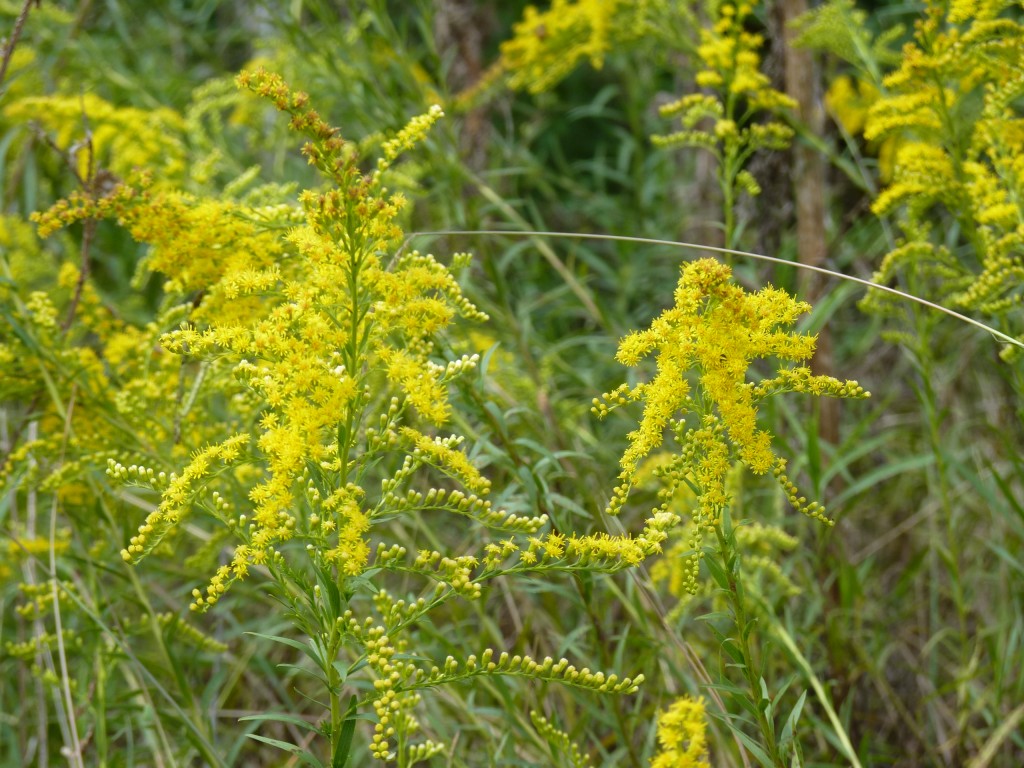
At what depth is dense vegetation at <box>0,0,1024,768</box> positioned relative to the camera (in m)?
1.66

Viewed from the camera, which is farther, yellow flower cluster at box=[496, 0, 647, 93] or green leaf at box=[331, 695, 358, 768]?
yellow flower cluster at box=[496, 0, 647, 93]

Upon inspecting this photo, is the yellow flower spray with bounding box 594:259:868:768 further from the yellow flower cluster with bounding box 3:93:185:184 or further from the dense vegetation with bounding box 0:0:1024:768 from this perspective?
the yellow flower cluster with bounding box 3:93:185:184

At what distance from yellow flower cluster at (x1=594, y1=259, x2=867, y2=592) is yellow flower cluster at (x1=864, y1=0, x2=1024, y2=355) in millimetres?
800

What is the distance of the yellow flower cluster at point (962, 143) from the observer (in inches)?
90.9

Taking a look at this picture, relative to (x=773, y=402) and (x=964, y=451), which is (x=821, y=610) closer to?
(x=773, y=402)

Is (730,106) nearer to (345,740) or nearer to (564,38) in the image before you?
(564,38)

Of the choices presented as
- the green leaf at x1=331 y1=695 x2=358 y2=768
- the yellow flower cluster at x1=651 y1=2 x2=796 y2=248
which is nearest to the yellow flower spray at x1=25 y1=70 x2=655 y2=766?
the green leaf at x1=331 y1=695 x2=358 y2=768

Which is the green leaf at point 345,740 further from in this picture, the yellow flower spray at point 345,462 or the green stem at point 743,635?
the green stem at point 743,635

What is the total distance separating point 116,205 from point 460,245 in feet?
6.89

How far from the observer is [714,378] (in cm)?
165

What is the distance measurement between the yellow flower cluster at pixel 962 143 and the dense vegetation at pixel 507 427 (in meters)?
0.01

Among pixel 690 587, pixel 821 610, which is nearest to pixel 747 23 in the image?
pixel 821 610

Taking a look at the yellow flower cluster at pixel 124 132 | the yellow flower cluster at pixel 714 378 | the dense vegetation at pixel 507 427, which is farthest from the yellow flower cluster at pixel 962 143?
the yellow flower cluster at pixel 124 132

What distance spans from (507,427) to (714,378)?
2.92 ft
